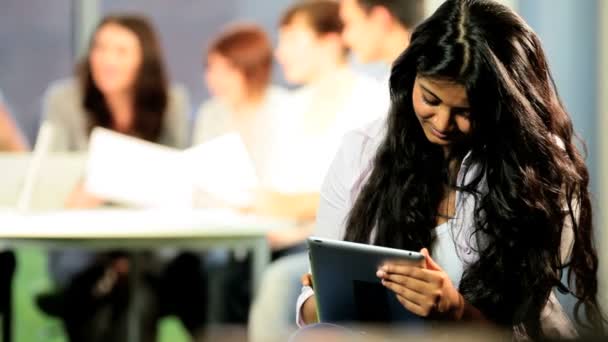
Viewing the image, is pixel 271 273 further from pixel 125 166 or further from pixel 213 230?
pixel 125 166

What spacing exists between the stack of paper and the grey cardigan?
14 cm

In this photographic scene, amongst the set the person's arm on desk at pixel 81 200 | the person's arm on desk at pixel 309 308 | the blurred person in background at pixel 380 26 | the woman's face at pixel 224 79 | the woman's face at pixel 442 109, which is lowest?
the person's arm on desk at pixel 309 308

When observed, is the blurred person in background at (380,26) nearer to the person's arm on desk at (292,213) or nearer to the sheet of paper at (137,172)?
the person's arm on desk at (292,213)

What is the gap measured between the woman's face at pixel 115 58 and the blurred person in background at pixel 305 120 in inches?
20.0

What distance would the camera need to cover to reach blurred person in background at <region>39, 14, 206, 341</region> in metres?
3.61

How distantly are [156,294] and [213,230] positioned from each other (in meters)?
0.60

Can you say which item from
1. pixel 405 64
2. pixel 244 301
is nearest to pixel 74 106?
pixel 244 301

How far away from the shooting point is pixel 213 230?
10.3 ft

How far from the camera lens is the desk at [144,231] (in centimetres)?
310

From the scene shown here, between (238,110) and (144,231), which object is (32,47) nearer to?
(238,110)

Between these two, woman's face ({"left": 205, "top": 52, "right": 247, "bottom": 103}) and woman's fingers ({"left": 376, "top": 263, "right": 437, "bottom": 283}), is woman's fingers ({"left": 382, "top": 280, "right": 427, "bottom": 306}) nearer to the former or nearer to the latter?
woman's fingers ({"left": 376, "top": 263, "right": 437, "bottom": 283})

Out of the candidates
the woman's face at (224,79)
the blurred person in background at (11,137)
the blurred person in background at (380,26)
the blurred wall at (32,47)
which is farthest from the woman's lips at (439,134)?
the blurred wall at (32,47)

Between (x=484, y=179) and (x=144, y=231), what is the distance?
1451 millimetres

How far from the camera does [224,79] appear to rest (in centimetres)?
371
